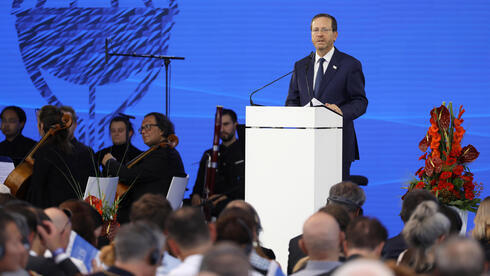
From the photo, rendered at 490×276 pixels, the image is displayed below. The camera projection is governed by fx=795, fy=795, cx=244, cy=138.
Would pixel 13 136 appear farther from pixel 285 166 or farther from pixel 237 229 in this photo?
pixel 237 229

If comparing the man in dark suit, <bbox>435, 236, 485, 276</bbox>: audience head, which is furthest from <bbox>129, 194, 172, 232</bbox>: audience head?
the man in dark suit

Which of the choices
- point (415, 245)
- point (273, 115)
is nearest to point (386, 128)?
point (273, 115)

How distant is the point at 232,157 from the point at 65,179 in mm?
1507

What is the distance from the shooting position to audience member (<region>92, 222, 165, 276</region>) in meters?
2.65

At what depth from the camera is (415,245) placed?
3146 mm

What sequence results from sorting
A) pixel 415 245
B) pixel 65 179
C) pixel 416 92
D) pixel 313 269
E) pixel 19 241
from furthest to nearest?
pixel 416 92 → pixel 65 179 → pixel 415 245 → pixel 313 269 → pixel 19 241

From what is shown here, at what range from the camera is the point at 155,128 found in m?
6.08

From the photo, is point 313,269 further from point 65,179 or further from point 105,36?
point 105,36

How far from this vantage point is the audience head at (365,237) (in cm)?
302

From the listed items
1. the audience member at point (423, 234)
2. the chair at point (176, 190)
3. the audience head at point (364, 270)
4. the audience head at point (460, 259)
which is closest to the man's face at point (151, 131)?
the chair at point (176, 190)

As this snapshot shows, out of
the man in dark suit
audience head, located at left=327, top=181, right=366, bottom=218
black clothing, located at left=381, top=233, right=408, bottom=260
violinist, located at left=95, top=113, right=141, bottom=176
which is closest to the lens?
black clothing, located at left=381, top=233, right=408, bottom=260

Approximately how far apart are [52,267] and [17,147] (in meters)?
4.32

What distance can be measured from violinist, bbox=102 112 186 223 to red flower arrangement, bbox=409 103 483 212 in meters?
1.83

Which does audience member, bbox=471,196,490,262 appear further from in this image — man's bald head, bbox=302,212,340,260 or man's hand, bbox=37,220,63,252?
man's hand, bbox=37,220,63,252
